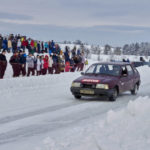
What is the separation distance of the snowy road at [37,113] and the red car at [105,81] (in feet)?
1.23

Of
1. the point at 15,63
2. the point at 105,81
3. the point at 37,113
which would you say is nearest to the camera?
the point at 37,113

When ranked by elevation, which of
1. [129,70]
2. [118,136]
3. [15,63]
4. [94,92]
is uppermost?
[15,63]

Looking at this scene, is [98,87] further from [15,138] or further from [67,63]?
[67,63]

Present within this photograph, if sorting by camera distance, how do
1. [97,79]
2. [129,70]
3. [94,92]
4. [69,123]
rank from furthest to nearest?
[129,70], [97,79], [94,92], [69,123]

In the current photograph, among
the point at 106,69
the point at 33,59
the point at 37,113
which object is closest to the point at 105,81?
the point at 106,69

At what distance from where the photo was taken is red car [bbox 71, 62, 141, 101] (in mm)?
12297

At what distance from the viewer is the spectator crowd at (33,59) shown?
1889 centimetres

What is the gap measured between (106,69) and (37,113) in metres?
4.78

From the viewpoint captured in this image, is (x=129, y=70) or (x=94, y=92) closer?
(x=94, y=92)

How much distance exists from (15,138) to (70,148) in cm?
181

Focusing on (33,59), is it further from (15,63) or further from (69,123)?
(69,123)

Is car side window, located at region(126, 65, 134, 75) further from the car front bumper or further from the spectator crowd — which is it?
the spectator crowd

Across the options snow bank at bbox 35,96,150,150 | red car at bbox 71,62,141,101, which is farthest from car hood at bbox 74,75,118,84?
snow bank at bbox 35,96,150,150

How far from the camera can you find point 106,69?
1345 centimetres
